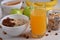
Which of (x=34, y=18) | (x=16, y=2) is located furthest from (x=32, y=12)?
(x=16, y=2)

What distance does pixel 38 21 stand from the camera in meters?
0.88

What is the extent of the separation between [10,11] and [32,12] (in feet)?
0.71

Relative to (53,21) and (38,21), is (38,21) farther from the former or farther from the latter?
(53,21)

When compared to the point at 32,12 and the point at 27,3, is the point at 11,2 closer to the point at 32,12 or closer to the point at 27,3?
the point at 27,3

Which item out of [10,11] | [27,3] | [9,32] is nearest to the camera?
[9,32]

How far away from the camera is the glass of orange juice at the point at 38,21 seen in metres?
0.88

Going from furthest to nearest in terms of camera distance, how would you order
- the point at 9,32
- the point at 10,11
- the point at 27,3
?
1. the point at 27,3
2. the point at 10,11
3. the point at 9,32

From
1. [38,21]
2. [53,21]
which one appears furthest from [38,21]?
[53,21]

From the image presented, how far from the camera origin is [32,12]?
898 millimetres

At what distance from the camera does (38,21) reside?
88cm

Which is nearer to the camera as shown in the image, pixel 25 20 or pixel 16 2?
pixel 25 20

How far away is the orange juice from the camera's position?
0.88m

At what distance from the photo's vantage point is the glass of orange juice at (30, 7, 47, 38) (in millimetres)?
881

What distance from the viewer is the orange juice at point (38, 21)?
2.89 feet
